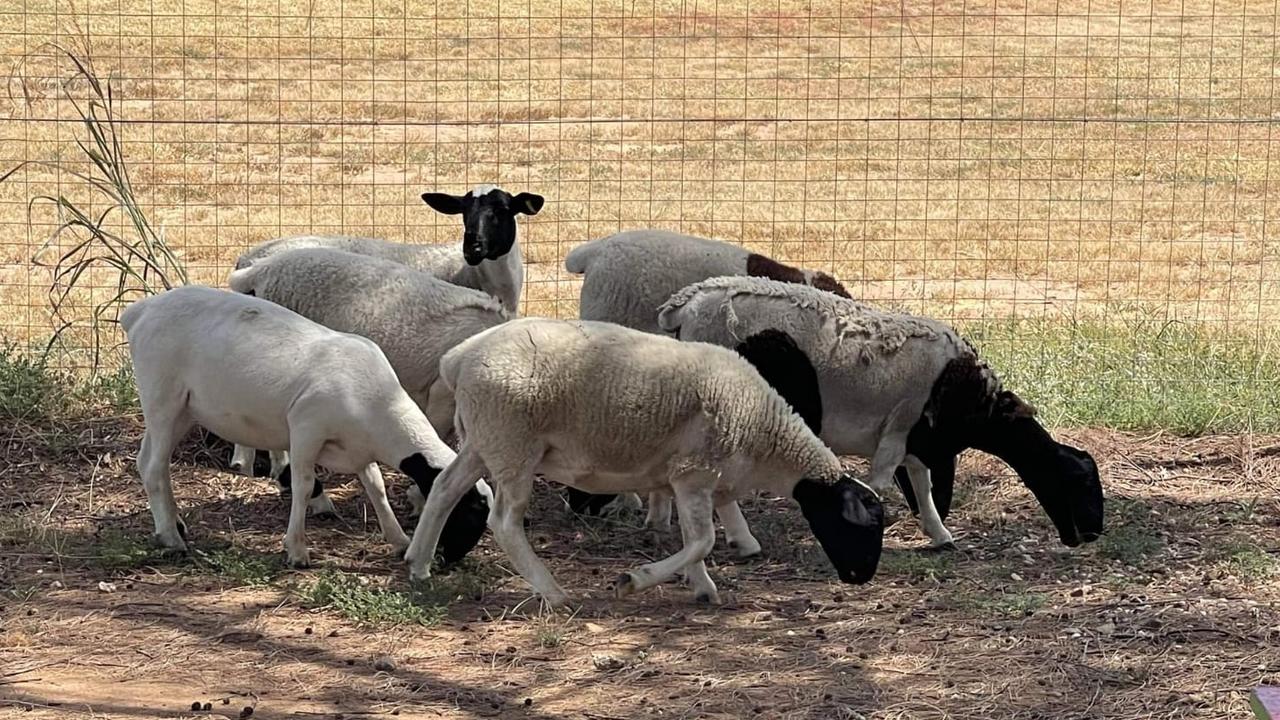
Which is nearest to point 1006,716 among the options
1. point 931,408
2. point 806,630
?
point 806,630

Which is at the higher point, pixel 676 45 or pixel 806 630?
pixel 676 45

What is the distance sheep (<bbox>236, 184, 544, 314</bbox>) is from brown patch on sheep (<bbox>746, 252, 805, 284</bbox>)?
133 centimetres

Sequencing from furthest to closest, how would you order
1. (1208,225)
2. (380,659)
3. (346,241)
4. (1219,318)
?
(1208,225)
(1219,318)
(346,241)
(380,659)

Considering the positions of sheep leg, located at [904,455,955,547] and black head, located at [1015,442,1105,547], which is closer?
black head, located at [1015,442,1105,547]

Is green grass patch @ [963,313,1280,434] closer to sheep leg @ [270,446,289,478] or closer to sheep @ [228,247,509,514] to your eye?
sheep @ [228,247,509,514]

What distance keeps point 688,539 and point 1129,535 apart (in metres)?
2.43

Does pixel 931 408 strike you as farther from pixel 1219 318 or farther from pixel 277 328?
pixel 1219 318

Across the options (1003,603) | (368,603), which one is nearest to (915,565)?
(1003,603)

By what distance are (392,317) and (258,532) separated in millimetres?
1252

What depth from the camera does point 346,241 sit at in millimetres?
9359

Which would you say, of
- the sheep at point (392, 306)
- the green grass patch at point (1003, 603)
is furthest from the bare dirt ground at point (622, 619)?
the sheep at point (392, 306)

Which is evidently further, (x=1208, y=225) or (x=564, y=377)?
(x=1208, y=225)

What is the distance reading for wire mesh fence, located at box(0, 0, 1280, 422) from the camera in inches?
540

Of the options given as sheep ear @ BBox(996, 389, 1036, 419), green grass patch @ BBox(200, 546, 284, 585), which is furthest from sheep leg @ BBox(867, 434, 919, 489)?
green grass patch @ BBox(200, 546, 284, 585)
